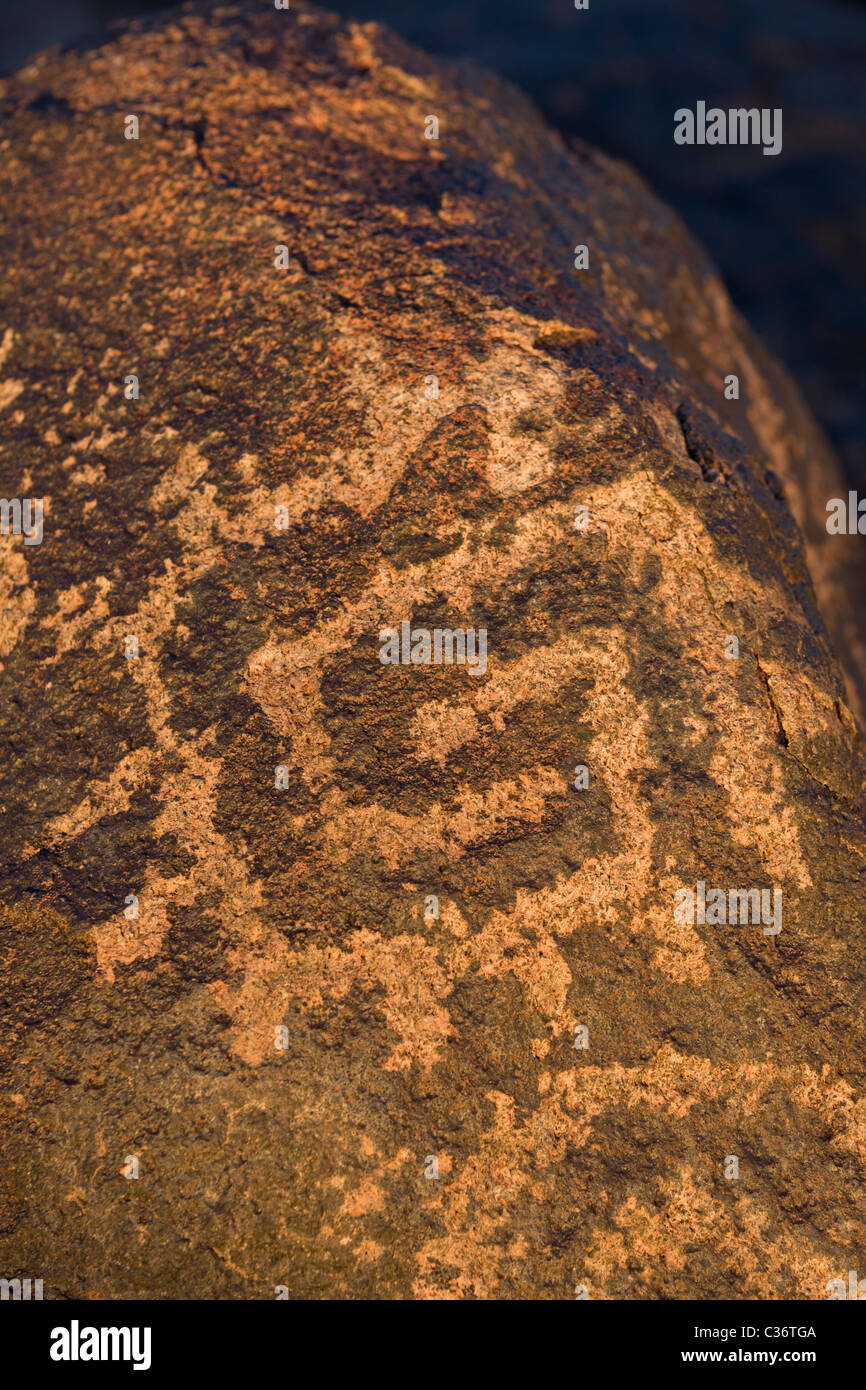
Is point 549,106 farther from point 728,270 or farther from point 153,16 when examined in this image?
point 153,16

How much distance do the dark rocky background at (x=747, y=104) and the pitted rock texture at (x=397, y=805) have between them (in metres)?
1.94

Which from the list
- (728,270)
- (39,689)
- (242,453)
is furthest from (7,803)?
(728,270)

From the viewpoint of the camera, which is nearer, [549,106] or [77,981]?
[77,981]

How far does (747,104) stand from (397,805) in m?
3.55

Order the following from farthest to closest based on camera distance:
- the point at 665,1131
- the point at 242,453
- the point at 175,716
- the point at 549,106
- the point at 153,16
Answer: the point at 549,106
the point at 153,16
the point at 242,453
the point at 175,716
the point at 665,1131

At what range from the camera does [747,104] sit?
385 centimetres

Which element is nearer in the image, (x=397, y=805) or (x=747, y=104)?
(x=397, y=805)

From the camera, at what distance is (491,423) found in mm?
1534

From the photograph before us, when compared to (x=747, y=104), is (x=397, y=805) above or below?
below

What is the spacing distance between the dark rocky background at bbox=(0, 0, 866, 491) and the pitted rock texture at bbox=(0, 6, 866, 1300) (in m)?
1.94

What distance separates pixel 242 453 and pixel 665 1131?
1091 mm

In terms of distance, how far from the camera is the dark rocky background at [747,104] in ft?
11.5

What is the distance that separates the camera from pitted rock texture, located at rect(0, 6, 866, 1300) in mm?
1303

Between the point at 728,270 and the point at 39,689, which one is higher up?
the point at 728,270
